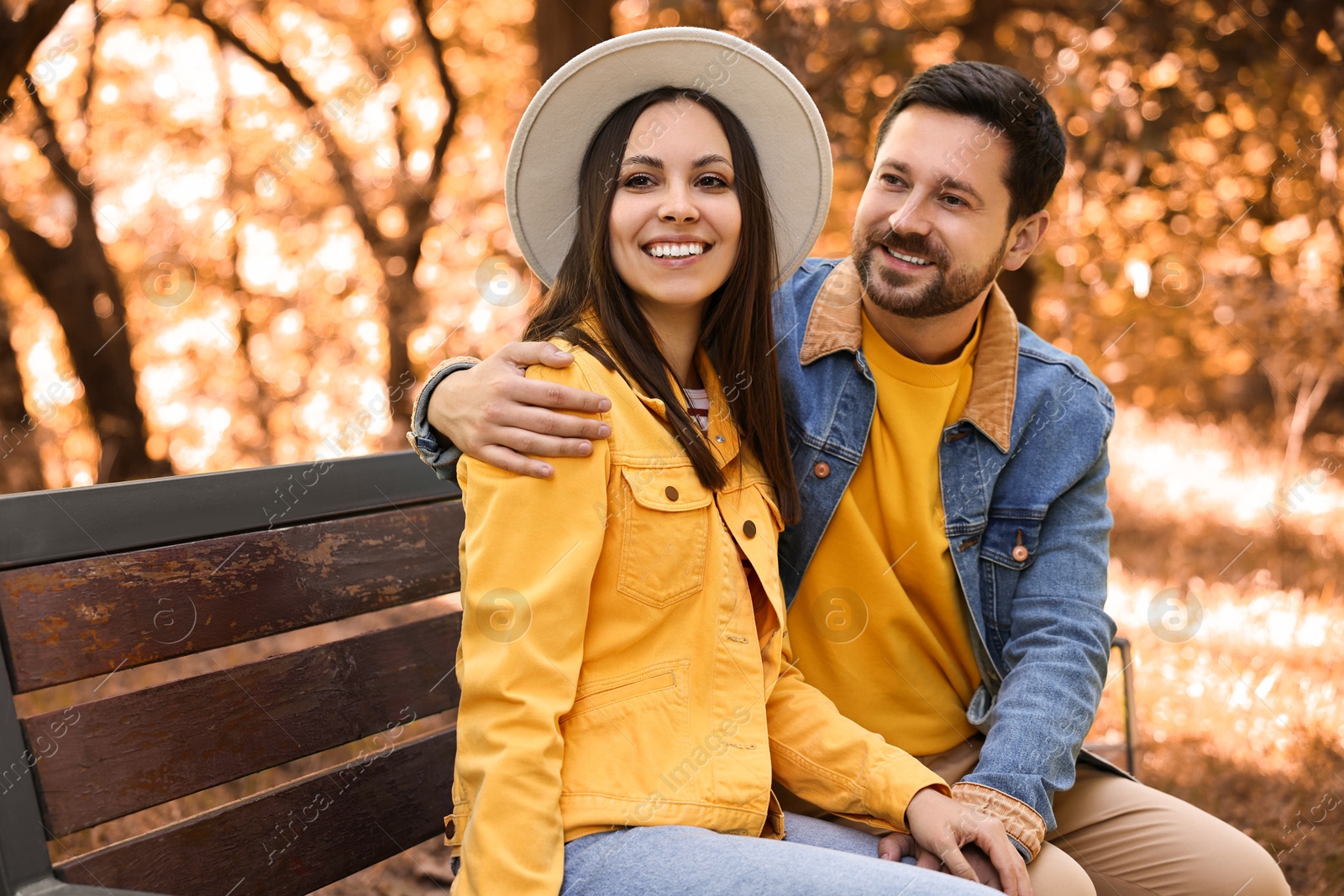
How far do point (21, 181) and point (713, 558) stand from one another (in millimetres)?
6608

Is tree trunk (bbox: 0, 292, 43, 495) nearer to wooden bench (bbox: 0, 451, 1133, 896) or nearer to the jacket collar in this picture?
wooden bench (bbox: 0, 451, 1133, 896)

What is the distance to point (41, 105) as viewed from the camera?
222 inches

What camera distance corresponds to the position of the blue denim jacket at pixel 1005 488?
2.29 metres

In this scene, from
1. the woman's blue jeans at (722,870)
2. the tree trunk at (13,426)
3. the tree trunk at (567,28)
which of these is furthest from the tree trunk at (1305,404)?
the tree trunk at (13,426)

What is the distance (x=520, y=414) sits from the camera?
65.2 inches

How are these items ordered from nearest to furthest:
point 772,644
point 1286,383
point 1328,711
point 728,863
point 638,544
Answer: point 728,863 → point 638,544 → point 772,644 → point 1328,711 → point 1286,383

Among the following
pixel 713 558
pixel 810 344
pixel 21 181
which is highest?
pixel 21 181

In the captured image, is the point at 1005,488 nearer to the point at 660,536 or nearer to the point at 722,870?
the point at 660,536

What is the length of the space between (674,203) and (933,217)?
2.75ft

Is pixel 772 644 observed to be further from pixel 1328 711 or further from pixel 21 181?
pixel 21 181

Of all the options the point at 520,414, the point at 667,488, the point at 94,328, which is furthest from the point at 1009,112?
the point at 94,328

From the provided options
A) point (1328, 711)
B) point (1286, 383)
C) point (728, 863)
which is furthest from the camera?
point (1286, 383)

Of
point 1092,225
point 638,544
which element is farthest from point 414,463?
point 1092,225

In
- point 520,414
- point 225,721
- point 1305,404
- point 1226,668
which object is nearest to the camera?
point 520,414
